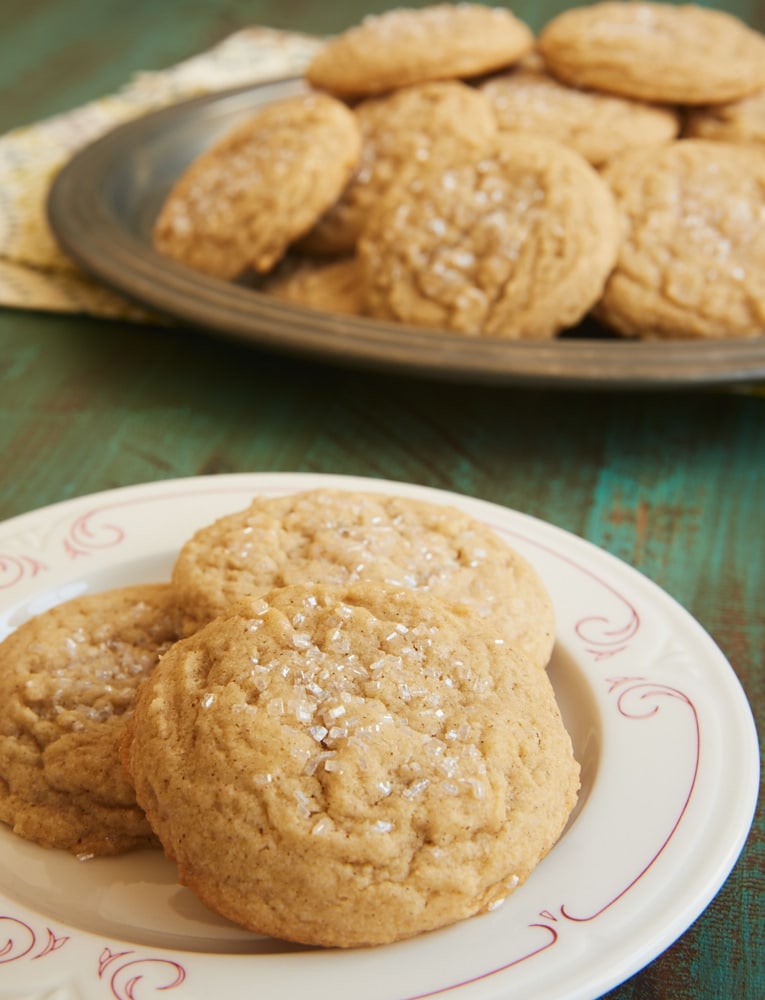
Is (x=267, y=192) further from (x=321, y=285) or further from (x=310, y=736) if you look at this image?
(x=310, y=736)

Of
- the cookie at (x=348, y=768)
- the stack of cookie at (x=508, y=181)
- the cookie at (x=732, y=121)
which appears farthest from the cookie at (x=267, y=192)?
the cookie at (x=348, y=768)

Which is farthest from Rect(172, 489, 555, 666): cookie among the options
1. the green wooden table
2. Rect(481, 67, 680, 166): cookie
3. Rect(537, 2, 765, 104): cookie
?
Rect(537, 2, 765, 104): cookie

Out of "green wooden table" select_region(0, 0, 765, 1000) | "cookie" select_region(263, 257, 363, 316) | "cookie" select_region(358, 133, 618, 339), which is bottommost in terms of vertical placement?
"green wooden table" select_region(0, 0, 765, 1000)

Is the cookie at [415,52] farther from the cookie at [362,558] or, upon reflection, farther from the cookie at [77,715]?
the cookie at [77,715]

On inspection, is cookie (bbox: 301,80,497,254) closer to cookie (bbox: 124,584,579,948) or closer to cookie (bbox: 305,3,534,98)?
cookie (bbox: 305,3,534,98)

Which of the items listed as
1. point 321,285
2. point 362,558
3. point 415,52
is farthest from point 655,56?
point 362,558

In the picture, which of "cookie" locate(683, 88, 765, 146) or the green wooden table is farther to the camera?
"cookie" locate(683, 88, 765, 146)
